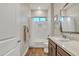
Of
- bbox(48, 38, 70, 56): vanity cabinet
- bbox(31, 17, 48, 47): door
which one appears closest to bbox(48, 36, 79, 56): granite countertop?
bbox(48, 38, 70, 56): vanity cabinet

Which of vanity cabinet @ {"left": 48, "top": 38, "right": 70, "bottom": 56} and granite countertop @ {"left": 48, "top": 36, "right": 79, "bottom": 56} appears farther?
vanity cabinet @ {"left": 48, "top": 38, "right": 70, "bottom": 56}

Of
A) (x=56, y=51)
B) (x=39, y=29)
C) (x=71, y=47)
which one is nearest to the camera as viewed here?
(x=71, y=47)

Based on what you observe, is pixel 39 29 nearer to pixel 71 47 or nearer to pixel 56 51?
pixel 56 51

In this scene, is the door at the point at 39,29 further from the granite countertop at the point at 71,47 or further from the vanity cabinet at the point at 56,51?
the granite countertop at the point at 71,47

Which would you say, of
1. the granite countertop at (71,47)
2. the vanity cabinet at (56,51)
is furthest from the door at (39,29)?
the granite countertop at (71,47)

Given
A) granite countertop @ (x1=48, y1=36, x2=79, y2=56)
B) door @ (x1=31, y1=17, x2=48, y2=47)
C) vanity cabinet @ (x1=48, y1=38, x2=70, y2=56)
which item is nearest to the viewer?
granite countertop @ (x1=48, y1=36, x2=79, y2=56)

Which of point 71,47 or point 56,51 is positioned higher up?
point 71,47

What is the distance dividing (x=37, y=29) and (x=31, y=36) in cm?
52

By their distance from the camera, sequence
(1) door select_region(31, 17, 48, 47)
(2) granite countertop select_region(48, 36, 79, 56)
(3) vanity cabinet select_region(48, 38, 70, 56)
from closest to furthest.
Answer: (2) granite countertop select_region(48, 36, 79, 56) → (3) vanity cabinet select_region(48, 38, 70, 56) → (1) door select_region(31, 17, 48, 47)

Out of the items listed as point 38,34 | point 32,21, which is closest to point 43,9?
point 32,21

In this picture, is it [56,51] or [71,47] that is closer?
[71,47]

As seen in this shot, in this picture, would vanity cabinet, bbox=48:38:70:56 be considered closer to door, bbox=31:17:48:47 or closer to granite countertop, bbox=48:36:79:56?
granite countertop, bbox=48:36:79:56

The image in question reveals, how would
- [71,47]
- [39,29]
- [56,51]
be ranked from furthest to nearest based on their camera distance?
1. [39,29]
2. [56,51]
3. [71,47]

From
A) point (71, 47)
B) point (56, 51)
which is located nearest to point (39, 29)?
point (56, 51)
